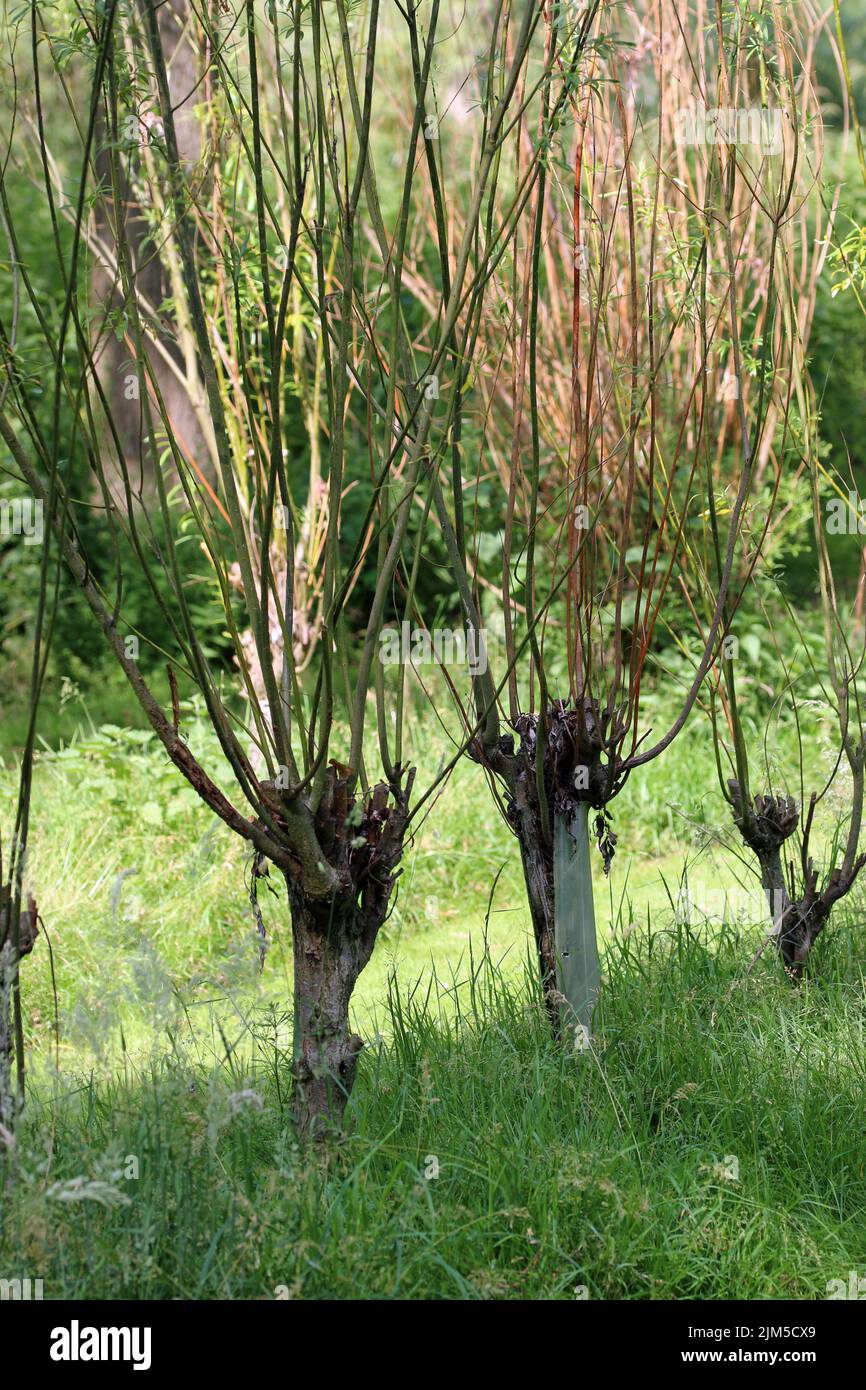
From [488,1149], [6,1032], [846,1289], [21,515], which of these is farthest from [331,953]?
[21,515]

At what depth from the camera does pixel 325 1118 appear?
106 inches

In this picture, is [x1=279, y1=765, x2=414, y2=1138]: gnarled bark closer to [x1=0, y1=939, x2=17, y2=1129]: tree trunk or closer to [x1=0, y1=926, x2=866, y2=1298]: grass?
[x1=0, y1=926, x2=866, y2=1298]: grass

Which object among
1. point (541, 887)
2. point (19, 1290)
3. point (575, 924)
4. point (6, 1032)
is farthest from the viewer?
point (541, 887)

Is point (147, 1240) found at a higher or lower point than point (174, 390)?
lower

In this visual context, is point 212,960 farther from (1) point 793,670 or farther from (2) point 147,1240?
(1) point 793,670

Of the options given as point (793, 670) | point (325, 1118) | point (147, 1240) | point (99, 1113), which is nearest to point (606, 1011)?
point (325, 1118)

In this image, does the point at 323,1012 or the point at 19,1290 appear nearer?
the point at 19,1290

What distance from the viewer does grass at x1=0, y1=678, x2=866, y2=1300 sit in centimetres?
224

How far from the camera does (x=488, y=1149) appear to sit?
8.67 feet

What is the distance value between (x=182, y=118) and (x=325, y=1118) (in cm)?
716
